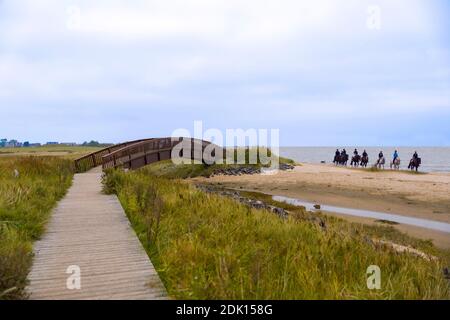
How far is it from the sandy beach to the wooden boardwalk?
965cm

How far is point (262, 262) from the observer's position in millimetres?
5547

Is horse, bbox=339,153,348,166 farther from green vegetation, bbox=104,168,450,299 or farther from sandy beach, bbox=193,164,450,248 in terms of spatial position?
green vegetation, bbox=104,168,450,299

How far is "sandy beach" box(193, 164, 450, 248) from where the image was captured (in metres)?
17.0

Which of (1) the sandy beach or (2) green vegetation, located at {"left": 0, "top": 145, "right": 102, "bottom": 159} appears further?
(2) green vegetation, located at {"left": 0, "top": 145, "right": 102, "bottom": 159}

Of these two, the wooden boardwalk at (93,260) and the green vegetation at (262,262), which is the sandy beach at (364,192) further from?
the wooden boardwalk at (93,260)

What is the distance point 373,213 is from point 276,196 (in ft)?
22.1

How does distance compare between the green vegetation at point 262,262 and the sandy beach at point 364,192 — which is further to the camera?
the sandy beach at point 364,192

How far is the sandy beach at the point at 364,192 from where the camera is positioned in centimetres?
1703

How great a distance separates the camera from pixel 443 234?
13586mm

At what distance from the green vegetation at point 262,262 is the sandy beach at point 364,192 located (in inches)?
268

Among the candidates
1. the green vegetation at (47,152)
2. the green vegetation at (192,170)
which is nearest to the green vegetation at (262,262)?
the green vegetation at (192,170)

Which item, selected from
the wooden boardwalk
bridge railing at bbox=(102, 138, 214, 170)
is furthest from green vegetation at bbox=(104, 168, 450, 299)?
bridge railing at bbox=(102, 138, 214, 170)
